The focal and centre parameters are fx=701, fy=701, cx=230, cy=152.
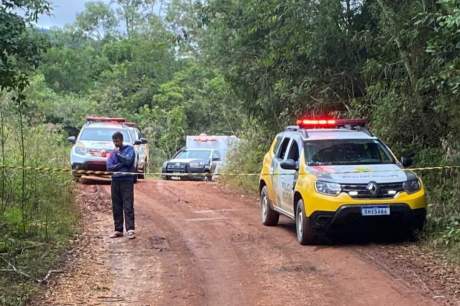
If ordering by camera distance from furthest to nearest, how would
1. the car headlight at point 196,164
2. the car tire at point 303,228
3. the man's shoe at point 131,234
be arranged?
the car headlight at point 196,164 < the man's shoe at point 131,234 < the car tire at point 303,228

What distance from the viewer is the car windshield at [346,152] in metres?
10.8

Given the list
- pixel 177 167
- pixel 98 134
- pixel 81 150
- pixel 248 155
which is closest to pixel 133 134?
pixel 98 134

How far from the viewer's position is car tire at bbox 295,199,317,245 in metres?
10.0

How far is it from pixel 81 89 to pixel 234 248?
141 feet

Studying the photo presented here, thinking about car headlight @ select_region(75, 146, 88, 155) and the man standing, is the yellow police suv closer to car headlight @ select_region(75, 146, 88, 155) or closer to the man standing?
the man standing

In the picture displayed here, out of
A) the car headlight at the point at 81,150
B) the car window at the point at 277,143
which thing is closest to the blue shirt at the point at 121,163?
the car window at the point at 277,143

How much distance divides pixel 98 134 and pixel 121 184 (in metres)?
10.3

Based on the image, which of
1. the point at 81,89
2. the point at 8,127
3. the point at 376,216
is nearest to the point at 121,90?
the point at 81,89

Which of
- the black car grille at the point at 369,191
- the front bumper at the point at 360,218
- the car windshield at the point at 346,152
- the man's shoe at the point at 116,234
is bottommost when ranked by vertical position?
the man's shoe at the point at 116,234

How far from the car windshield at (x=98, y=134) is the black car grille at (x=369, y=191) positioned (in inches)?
481

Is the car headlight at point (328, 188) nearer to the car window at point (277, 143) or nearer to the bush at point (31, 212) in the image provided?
the car window at point (277, 143)

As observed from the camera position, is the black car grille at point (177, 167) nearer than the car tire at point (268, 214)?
No

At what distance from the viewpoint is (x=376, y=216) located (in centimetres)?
970

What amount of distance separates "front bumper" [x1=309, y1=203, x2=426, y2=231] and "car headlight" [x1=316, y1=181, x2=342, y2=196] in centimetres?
24
